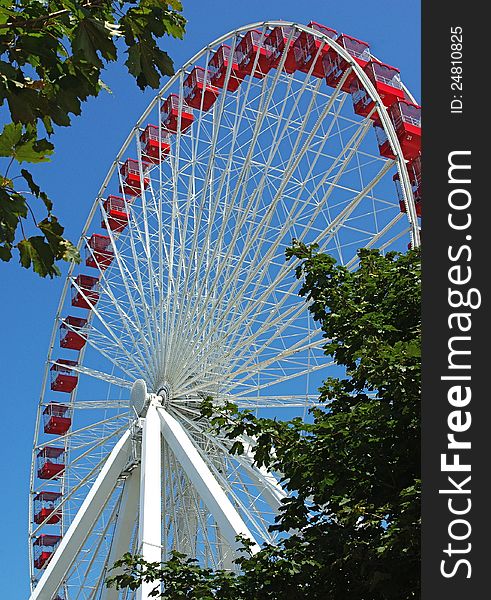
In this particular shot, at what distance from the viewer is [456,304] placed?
4.18m

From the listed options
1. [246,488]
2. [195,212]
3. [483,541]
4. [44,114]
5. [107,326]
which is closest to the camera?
[44,114]

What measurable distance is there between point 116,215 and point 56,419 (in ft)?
18.9

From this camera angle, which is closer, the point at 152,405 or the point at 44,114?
the point at 44,114

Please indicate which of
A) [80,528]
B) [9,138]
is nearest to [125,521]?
[80,528]

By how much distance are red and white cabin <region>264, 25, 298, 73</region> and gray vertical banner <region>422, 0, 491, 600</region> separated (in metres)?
15.3

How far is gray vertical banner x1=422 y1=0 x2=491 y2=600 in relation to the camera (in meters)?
3.98

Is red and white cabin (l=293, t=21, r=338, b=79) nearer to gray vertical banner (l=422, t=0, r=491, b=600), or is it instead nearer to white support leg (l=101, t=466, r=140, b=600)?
white support leg (l=101, t=466, r=140, b=600)

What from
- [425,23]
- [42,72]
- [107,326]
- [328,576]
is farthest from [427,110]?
[107,326]

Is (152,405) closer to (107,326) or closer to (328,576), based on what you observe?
(107,326)

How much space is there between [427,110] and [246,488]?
13107 mm

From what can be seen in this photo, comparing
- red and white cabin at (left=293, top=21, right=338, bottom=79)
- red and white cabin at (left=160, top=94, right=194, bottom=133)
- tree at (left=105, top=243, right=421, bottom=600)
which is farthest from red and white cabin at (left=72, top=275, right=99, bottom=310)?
tree at (left=105, top=243, right=421, bottom=600)

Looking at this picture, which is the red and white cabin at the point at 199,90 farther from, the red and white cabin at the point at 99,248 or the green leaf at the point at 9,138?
the green leaf at the point at 9,138

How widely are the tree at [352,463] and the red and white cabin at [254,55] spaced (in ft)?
42.0

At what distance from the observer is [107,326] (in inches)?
851
